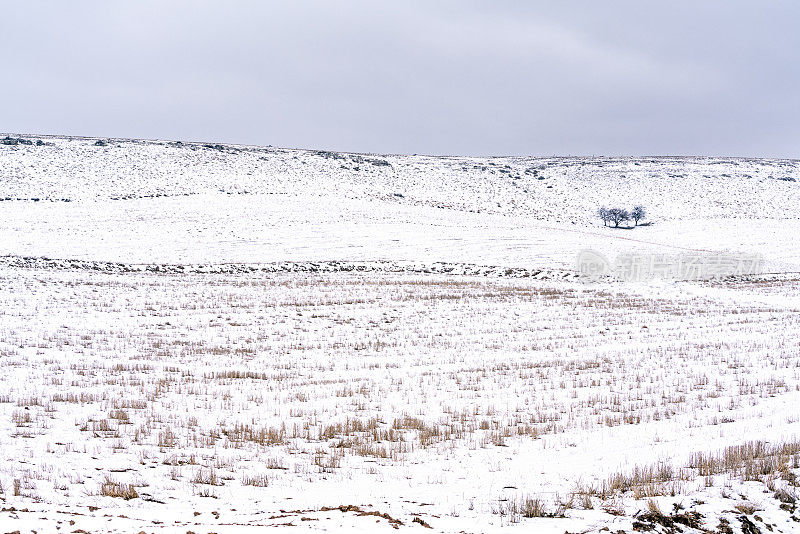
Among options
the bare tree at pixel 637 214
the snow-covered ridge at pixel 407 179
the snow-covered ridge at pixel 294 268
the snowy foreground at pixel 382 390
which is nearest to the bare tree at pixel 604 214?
the snow-covered ridge at pixel 407 179

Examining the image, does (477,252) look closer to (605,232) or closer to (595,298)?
(595,298)

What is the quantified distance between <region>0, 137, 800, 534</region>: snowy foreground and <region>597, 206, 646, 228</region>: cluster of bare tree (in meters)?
24.5

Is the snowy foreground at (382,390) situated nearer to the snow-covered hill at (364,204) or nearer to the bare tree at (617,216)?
the snow-covered hill at (364,204)

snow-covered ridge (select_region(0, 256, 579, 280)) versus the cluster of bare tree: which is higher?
the cluster of bare tree

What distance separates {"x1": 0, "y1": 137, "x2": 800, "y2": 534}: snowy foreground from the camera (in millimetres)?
7724

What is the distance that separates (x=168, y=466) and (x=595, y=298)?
81.3 feet

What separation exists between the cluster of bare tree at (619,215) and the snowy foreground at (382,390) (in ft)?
80.4

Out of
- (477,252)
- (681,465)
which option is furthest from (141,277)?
(681,465)

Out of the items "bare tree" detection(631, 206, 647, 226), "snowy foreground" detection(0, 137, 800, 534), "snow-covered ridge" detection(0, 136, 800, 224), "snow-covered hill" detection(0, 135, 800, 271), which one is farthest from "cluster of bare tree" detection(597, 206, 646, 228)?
"snowy foreground" detection(0, 137, 800, 534)

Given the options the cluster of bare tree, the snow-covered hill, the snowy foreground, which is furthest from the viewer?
the cluster of bare tree

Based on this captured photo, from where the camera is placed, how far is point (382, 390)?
559 inches

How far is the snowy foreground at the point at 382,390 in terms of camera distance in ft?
25.3

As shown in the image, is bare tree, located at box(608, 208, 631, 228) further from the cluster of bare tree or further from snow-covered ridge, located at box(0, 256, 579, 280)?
snow-covered ridge, located at box(0, 256, 579, 280)

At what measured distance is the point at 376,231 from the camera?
181ft
